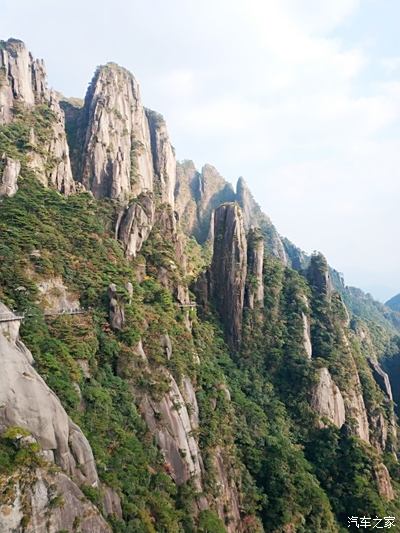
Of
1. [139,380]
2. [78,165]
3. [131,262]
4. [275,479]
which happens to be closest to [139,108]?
[78,165]

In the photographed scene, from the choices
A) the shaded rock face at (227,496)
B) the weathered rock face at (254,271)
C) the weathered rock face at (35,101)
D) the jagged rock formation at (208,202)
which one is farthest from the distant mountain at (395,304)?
the shaded rock face at (227,496)

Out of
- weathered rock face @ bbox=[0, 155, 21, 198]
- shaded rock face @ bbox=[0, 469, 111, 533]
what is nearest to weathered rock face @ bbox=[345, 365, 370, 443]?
shaded rock face @ bbox=[0, 469, 111, 533]

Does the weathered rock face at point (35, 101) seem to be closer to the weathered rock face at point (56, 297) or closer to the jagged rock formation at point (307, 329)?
the weathered rock face at point (56, 297)

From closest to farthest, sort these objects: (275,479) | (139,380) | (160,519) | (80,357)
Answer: (160,519)
(80,357)
(139,380)
(275,479)

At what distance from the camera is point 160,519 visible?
22.2 metres

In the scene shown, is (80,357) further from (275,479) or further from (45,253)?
(275,479)

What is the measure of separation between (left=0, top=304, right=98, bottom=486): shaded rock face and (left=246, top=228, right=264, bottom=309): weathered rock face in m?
30.3

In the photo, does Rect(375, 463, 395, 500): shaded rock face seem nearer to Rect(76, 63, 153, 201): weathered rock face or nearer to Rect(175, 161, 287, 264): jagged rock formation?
Rect(76, 63, 153, 201): weathered rock face

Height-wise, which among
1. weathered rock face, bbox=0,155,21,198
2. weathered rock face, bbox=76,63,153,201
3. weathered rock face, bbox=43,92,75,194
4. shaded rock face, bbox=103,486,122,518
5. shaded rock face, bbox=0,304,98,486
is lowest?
shaded rock face, bbox=103,486,122,518

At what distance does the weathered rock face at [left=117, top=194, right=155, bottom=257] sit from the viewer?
4431 centimetres

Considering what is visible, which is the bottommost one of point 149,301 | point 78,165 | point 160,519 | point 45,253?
point 160,519

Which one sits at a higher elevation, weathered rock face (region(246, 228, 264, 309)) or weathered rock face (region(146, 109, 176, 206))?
weathered rock face (region(146, 109, 176, 206))

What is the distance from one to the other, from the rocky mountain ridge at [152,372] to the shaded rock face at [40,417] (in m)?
0.08

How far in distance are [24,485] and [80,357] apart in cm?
1168
